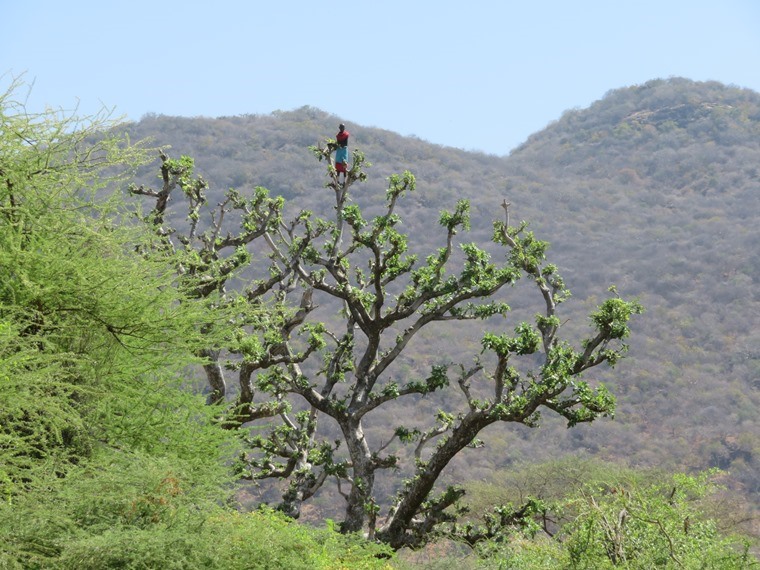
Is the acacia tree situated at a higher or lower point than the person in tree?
lower

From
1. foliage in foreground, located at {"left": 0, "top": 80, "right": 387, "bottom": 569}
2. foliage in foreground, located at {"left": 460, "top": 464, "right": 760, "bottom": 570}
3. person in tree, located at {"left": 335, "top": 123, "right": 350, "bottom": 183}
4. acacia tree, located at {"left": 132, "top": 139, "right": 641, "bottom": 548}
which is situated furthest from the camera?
person in tree, located at {"left": 335, "top": 123, "right": 350, "bottom": 183}

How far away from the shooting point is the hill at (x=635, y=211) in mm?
59531

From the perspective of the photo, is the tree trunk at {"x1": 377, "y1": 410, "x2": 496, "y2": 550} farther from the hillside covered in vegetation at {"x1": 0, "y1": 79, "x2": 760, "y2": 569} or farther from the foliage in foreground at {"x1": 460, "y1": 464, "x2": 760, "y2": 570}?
the foliage in foreground at {"x1": 460, "y1": 464, "x2": 760, "y2": 570}

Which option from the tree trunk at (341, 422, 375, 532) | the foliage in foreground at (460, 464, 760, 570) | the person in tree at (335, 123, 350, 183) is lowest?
the tree trunk at (341, 422, 375, 532)

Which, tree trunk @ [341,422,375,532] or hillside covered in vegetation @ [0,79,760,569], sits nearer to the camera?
hillside covered in vegetation @ [0,79,760,569]

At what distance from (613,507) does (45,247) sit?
7.86 meters

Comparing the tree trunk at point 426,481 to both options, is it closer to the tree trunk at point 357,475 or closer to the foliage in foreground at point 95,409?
the tree trunk at point 357,475

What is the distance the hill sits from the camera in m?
59.5

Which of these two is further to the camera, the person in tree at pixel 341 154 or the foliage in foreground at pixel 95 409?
the person in tree at pixel 341 154

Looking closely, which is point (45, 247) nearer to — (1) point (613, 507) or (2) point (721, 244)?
(1) point (613, 507)

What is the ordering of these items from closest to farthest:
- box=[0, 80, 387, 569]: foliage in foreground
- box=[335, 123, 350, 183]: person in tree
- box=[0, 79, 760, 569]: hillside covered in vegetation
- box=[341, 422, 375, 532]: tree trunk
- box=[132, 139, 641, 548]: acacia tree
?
box=[0, 80, 387, 569]: foliage in foreground
box=[0, 79, 760, 569]: hillside covered in vegetation
box=[132, 139, 641, 548]: acacia tree
box=[341, 422, 375, 532]: tree trunk
box=[335, 123, 350, 183]: person in tree

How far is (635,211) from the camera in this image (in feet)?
313

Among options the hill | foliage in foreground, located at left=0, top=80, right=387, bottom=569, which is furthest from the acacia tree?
the hill

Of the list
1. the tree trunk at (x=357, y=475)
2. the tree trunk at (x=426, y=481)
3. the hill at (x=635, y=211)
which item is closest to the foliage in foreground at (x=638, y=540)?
the tree trunk at (x=426, y=481)
